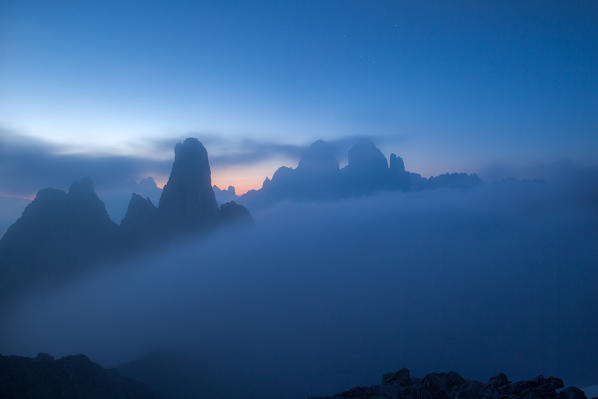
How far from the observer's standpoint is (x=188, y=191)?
381 ft

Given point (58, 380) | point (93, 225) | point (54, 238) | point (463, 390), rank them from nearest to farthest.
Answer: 1. point (463, 390)
2. point (58, 380)
3. point (54, 238)
4. point (93, 225)

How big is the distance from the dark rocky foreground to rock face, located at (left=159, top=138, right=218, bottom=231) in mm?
113914

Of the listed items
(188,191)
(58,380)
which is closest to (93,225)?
(188,191)

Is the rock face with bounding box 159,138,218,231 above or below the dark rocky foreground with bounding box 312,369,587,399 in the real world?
above

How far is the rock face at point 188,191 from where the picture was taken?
114m

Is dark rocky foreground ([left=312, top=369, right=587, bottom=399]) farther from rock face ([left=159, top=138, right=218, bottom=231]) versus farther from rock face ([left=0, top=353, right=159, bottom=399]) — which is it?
rock face ([left=159, top=138, right=218, bottom=231])

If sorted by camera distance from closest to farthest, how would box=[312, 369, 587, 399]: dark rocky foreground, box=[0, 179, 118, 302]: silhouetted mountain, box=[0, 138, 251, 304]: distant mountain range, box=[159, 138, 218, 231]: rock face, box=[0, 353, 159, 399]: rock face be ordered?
box=[312, 369, 587, 399]: dark rocky foreground < box=[0, 353, 159, 399]: rock face < box=[0, 179, 118, 302]: silhouetted mountain < box=[0, 138, 251, 304]: distant mountain range < box=[159, 138, 218, 231]: rock face

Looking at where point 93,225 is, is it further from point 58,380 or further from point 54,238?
point 58,380

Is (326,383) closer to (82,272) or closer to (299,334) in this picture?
(299,334)

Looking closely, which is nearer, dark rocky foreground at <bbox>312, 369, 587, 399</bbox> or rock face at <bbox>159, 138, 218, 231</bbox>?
dark rocky foreground at <bbox>312, 369, 587, 399</bbox>

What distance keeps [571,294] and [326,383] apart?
15980cm

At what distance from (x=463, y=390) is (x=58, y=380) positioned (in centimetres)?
4354

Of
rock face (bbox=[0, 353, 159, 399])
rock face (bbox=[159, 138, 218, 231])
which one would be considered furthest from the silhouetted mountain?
rock face (bbox=[0, 353, 159, 399])

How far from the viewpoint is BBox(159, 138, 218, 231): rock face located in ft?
373
